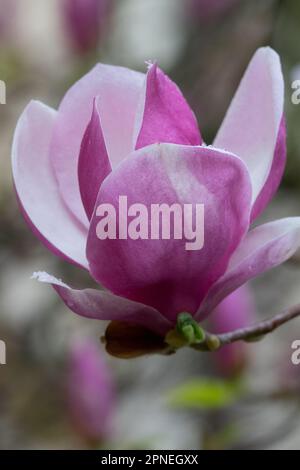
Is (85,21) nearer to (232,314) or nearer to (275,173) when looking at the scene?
(232,314)

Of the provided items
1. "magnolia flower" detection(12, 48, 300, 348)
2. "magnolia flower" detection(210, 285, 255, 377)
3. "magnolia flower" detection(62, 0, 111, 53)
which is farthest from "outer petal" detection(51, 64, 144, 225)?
"magnolia flower" detection(62, 0, 111, 53)

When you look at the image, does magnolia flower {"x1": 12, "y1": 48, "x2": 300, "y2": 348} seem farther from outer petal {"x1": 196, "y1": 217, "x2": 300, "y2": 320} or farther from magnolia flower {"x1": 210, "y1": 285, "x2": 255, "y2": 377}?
magnolia flower {"x1": 210, "y1": 285, "x2": 255, "y2": 377}

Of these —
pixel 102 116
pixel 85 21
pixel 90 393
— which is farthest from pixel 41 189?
pixel 85 21

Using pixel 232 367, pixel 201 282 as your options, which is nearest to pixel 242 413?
pixel 232 367

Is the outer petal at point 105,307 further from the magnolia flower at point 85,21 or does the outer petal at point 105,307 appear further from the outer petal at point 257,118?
the magnolia flower at point 85,21

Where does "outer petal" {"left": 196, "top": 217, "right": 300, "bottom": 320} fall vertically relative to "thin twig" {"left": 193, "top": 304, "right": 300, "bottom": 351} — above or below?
above
